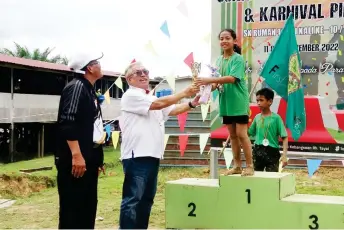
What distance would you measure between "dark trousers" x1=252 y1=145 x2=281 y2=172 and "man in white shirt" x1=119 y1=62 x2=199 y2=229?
1.54 meters

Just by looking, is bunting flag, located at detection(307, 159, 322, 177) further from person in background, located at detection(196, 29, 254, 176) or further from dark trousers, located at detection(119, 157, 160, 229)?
dark trousers, located at detection(119, 157, 160, 229)

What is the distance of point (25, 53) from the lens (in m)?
34.7

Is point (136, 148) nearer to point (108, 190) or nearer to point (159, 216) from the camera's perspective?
point (159, 216)

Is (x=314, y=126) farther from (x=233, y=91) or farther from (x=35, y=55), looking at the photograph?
(x=35, y=55)

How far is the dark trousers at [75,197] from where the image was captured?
3658 millimetres

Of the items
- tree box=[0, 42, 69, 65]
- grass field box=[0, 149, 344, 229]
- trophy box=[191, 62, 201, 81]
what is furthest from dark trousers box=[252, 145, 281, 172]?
tree box=[0, 42, 69, 65]

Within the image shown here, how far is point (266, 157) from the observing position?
5473 millimetres

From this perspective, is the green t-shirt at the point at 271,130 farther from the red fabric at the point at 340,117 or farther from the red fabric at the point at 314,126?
the red fabric at the point at 340,117

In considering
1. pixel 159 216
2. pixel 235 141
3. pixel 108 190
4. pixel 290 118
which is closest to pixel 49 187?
pixel 108 190

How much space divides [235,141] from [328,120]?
6.27 feet

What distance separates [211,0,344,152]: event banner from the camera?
243 inches

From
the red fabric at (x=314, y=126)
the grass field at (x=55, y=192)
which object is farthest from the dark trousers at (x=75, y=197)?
the red fabric at (x=314, y=126)

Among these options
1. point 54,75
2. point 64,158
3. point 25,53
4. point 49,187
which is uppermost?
point 25,53

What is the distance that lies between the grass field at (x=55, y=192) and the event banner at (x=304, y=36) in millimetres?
2269
